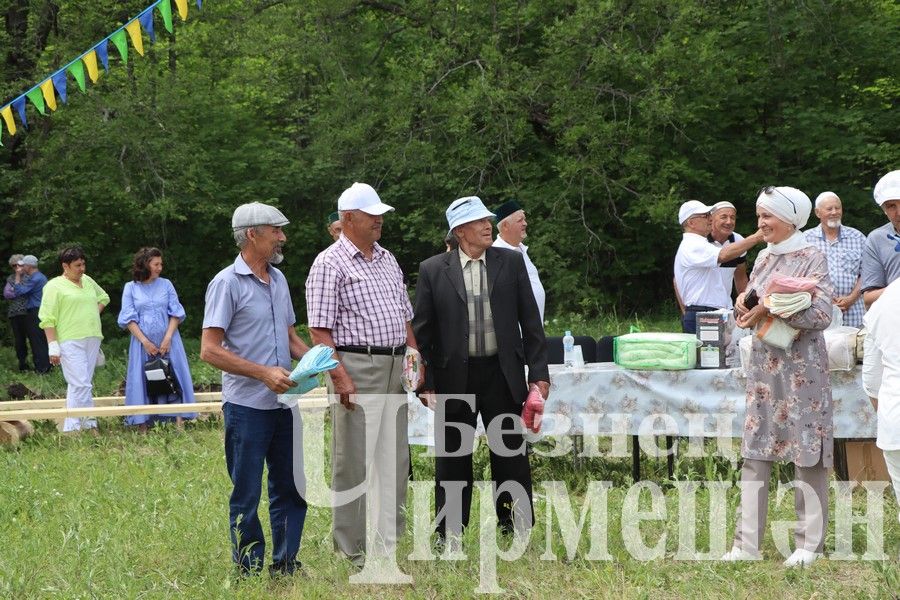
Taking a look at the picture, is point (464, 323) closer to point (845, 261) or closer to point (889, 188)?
point (889, 188)

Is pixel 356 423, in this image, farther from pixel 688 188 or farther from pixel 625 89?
pixel 688 188

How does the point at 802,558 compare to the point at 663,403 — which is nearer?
the point at 802,558

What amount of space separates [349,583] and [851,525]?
260cm

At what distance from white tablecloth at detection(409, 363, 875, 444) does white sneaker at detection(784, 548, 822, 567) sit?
4.46 feet

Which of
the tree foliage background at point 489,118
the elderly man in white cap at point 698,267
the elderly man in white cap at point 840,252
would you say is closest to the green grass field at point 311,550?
the elderly man in white cap at point 698,267

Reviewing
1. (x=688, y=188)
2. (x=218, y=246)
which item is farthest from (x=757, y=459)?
(x=218, y=246)

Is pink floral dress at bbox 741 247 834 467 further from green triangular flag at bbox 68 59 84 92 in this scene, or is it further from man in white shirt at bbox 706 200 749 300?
green triangular flag at bbox 68 59 84 92

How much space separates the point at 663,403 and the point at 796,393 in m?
1.61

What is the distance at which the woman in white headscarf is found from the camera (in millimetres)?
5031

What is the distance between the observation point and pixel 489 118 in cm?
1786

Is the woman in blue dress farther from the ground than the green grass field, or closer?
farther from the ground

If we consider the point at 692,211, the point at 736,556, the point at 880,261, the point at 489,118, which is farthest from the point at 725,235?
the point at 489,118

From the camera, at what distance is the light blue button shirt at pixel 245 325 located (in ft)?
15.9

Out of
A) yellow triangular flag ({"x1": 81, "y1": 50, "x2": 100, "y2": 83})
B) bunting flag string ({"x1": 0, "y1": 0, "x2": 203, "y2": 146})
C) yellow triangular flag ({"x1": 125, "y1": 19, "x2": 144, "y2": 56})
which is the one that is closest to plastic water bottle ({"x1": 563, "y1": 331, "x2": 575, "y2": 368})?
bunting flag string ({"x1": 0, "y1": 0, "x2": 203, "y2": 146})
